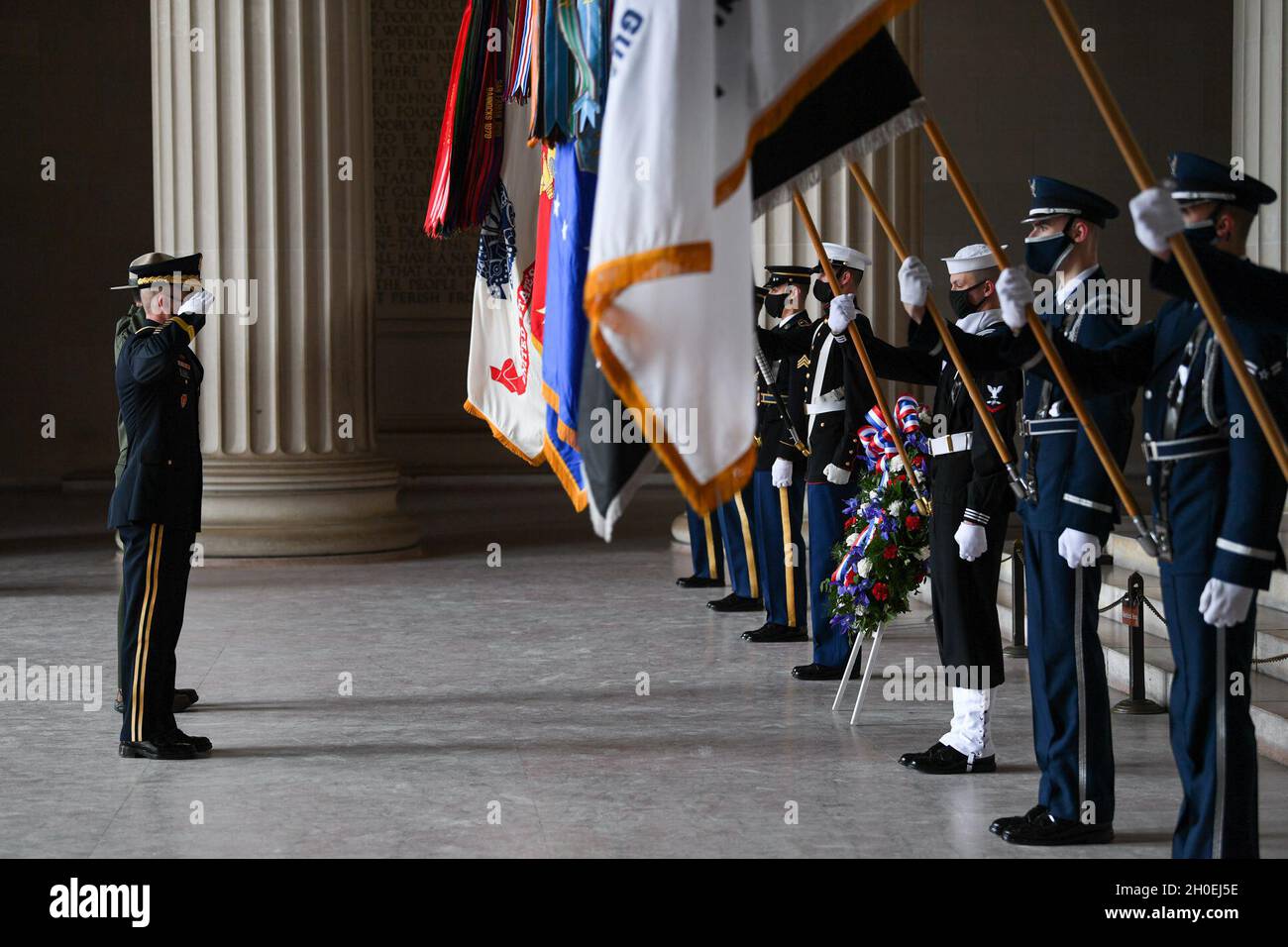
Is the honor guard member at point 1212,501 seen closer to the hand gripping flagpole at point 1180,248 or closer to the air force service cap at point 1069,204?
the hand gripping flagpole at point 1180,248

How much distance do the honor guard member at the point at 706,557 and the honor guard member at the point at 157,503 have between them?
466cm

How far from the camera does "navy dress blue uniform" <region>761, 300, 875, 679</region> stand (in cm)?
716

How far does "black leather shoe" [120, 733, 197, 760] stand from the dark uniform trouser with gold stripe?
24mm

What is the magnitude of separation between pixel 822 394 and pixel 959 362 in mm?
3013

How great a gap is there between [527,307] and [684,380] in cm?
206

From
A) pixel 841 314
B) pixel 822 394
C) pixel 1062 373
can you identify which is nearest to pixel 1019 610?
pixel 822 394

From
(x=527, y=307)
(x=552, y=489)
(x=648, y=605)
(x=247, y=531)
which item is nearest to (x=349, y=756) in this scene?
(x=527, y=307)

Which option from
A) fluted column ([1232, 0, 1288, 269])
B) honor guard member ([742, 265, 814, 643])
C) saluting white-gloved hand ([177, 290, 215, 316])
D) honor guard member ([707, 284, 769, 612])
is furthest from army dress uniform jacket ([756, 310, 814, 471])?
saluting white-gloved hand ([177, 290, 215, 316])

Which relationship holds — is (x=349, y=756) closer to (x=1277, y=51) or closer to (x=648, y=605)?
(x=648, y=605)

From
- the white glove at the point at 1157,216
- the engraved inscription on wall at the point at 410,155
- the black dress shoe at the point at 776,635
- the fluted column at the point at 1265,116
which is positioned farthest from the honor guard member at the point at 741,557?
the engraved inscription on wall at the point at 410,155

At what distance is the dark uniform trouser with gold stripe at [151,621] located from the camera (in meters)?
5.82

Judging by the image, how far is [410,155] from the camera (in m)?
18.2

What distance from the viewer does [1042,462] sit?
4660mm

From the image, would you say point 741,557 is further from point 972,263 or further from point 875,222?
point 972,263
